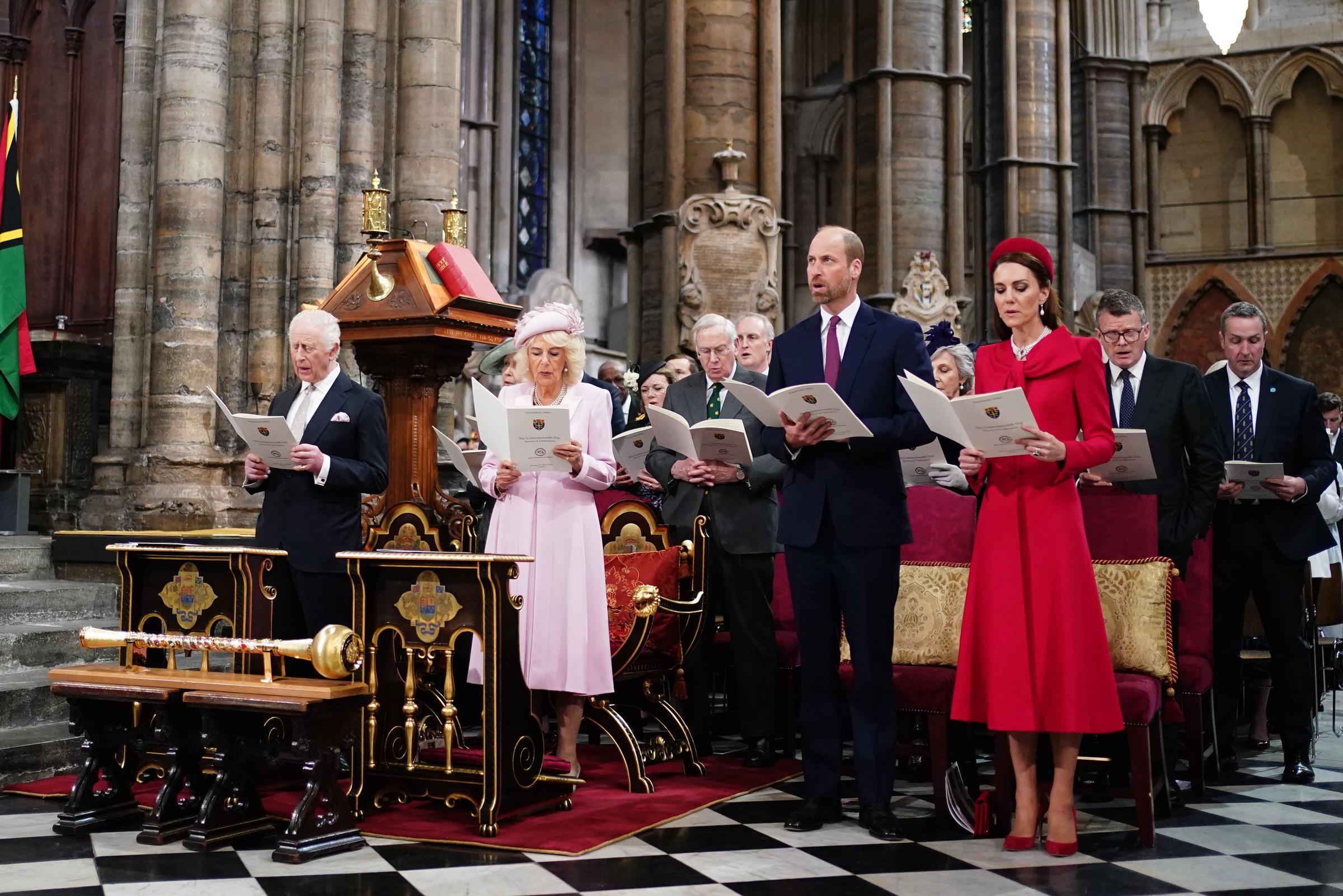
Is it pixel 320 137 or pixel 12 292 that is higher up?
pixel 320 137

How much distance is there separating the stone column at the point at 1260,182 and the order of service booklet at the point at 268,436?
2206 centimetres

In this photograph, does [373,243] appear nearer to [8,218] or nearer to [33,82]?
[8,218]

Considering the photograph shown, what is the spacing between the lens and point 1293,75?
75.8 ft

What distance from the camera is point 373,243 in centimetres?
609

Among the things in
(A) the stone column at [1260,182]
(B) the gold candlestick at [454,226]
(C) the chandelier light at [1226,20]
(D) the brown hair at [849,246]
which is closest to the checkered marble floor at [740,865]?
(D) the brown hair at [849,246]

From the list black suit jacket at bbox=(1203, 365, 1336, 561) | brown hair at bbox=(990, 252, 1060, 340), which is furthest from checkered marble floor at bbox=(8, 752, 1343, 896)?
brown hair at bbox=(990, 252, 1060, 340)

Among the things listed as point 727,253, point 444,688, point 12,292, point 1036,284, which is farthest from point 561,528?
point 727,253

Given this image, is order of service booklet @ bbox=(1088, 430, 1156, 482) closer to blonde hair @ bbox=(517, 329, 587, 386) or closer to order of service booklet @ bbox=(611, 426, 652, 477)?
blonde hair @ bbox=(517, 329, 587, 386)

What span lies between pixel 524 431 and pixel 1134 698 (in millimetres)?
2096

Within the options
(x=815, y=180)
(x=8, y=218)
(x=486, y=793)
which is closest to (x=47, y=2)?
(x=8, y=218)

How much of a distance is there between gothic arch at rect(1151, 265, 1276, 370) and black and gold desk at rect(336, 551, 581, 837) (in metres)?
20.7

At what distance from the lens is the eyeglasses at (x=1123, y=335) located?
4.87 metres

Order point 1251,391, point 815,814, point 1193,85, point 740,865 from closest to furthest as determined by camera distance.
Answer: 1. point 740,865
2. point 815,814
3. point 1251,391
4. point 1193,85

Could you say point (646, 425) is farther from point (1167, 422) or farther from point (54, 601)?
point (54, 601)
